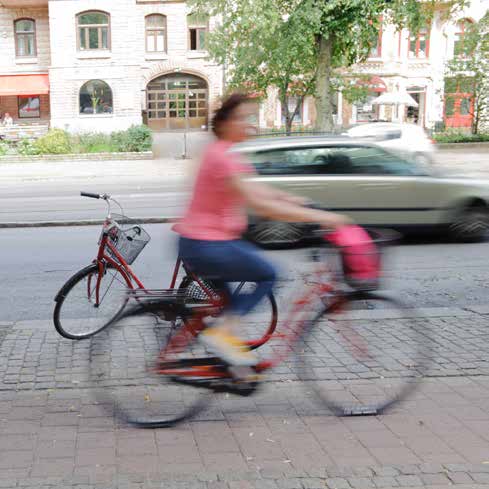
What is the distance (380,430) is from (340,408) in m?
0.30

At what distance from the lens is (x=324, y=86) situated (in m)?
27.4

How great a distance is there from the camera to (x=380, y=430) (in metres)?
3.90

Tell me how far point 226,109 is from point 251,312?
115 cm

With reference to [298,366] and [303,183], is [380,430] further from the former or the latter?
[303,183]

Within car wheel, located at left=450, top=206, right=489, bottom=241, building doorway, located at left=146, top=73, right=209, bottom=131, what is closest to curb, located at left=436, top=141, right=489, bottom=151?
building doorway, located at left=146, top=73, right=209, bottom=131

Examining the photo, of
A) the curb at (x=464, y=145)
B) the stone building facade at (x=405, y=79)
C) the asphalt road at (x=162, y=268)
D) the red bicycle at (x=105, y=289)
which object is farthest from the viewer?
the stone building facade at (x=405, y=79)

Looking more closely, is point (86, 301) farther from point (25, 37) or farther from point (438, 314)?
point (25, 37)

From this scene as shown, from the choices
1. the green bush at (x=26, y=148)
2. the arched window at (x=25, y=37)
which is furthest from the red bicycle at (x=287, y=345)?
the arched window at (x=25, y=37)

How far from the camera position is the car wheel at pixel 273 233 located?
10.1m

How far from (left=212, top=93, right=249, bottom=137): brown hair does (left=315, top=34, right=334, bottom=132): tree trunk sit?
2364 cm

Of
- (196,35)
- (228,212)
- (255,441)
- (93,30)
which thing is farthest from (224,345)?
(196,35)

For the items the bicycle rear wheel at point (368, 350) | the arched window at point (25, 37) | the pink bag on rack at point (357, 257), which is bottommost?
the bicycle rear wheel at point (368, 350)

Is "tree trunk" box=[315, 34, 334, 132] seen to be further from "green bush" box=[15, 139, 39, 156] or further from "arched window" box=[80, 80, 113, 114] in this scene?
"arched window" box=[80, 80, 113, 114]

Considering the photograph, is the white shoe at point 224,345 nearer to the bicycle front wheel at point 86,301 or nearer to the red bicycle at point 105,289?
the red bicycle at point 105,289
